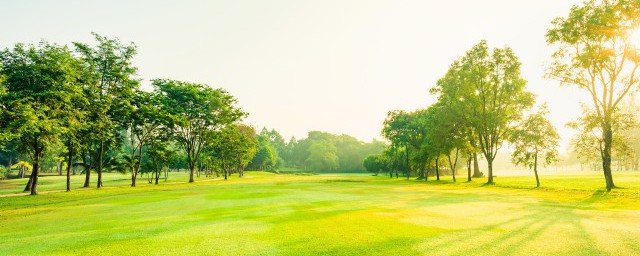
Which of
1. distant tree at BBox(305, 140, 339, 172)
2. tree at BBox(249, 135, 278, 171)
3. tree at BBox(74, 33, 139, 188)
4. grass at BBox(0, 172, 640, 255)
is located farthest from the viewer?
distant tree at BBox(305, 140, 339, 172)

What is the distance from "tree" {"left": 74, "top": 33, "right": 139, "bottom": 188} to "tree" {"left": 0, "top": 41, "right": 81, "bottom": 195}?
555 centimetres

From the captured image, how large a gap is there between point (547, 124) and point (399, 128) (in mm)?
33144

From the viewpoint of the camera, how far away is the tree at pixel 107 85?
133 ft

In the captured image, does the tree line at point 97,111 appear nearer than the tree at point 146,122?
Yes

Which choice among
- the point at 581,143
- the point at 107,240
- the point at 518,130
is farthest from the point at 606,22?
the point at 107,240

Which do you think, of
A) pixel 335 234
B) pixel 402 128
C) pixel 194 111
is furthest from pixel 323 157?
pixel 335 234

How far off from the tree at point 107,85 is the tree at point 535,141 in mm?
54791

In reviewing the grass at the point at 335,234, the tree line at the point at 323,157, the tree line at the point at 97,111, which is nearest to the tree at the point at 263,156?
the tree line at the point at 323,157

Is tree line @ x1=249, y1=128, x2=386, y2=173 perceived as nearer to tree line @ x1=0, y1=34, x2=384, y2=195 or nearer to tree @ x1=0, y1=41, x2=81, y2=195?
tree line @ x1=0, y1=34, x2=384, y2=195

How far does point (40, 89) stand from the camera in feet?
104

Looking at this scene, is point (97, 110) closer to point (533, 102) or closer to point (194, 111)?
point (194, 111)

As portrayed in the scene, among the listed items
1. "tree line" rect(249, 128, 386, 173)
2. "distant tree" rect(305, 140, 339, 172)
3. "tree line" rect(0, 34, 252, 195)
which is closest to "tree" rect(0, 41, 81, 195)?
"tree line" rect(0, 34, 252, 195)

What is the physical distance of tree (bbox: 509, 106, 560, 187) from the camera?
135ft

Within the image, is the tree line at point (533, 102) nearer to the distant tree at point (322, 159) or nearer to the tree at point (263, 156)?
the tree at point (263, 156)
